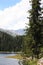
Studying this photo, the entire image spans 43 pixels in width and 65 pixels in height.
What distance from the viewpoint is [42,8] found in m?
50.8

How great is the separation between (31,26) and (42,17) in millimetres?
2824

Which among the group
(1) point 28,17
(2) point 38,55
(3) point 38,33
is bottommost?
(2) point 38,55

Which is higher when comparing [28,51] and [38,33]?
[38,33]

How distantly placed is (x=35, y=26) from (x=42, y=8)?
3.75 m

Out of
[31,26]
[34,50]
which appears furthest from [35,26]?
[34,50]

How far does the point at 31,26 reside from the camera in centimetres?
5019

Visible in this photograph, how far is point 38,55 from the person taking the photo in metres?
51.8

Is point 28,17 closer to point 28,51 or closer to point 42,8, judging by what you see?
point 42,8

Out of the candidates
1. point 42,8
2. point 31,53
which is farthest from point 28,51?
point 42,8

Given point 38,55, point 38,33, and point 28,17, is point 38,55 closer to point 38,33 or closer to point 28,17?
point 38,33

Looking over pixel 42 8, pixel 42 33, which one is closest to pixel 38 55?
pixel 42 33

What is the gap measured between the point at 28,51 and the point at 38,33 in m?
4.18

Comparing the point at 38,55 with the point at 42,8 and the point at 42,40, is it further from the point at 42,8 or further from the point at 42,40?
the point at 42,8

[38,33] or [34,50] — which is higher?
[38,33]
